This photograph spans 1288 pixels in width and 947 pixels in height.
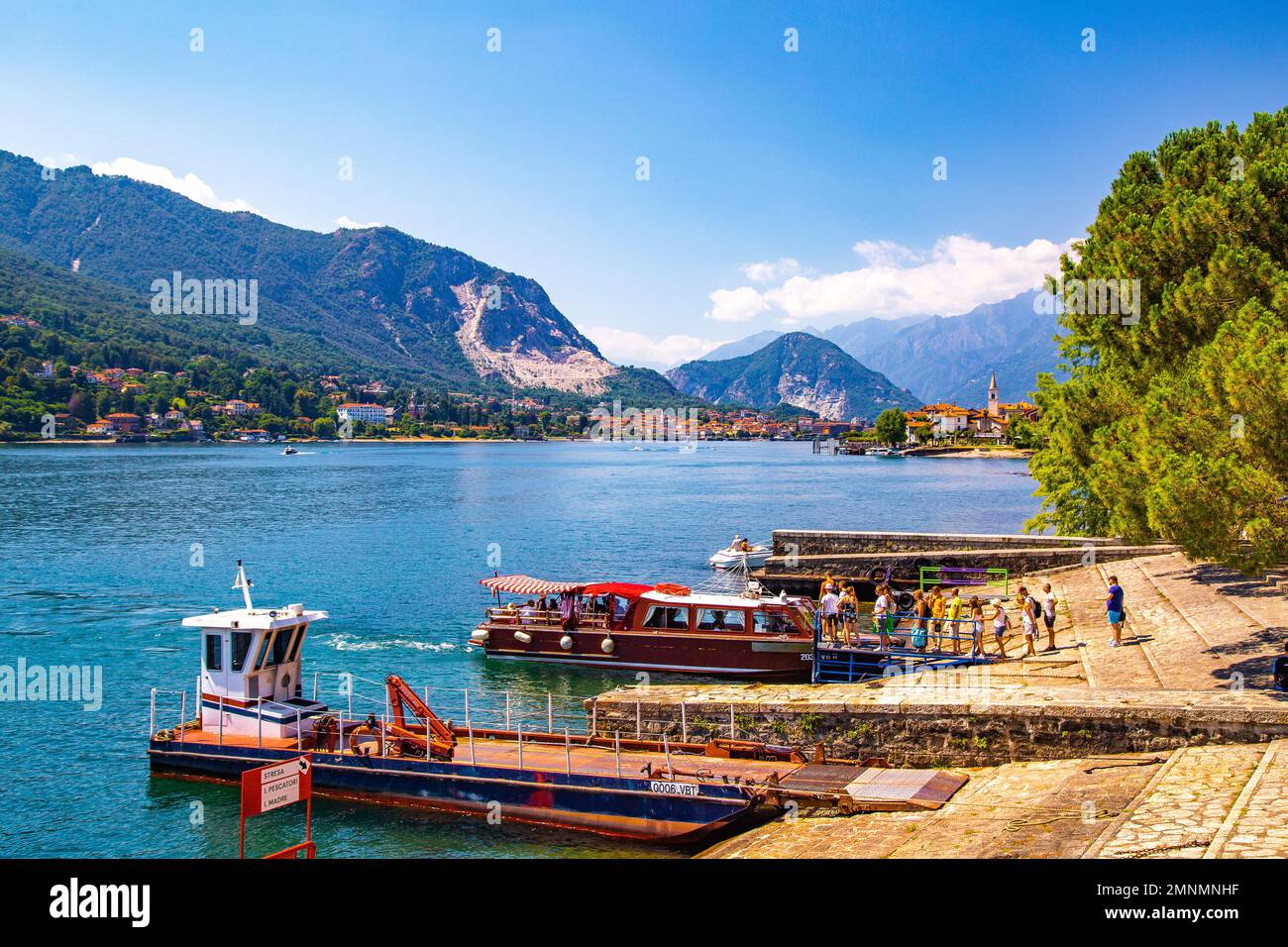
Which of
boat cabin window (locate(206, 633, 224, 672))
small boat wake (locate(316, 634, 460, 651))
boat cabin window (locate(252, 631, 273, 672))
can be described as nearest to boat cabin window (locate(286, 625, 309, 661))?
boat cabin window (locate(252, 631, 273, 672))

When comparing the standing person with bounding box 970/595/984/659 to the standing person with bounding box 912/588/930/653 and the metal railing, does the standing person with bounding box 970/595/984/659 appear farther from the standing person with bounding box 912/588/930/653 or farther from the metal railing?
the metal railing

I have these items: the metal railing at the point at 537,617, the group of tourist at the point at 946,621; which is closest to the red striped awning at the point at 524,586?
the metal railing at the point at 537,617

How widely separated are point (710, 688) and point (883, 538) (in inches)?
805

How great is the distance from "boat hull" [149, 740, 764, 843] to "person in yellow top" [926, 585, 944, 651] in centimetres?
1118

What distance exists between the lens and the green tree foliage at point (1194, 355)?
16.2m

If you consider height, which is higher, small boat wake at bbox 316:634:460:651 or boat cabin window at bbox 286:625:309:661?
boat cabin window at bbox 286:625:309:661

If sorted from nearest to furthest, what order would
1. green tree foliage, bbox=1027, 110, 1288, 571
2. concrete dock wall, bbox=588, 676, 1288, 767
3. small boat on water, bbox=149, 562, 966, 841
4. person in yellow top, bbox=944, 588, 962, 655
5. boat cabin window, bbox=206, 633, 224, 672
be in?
1. concrete dock wall, bbox=588, 676, 1288, 767
2. green tree foliage, bbox=1027, 110, 1288, 571
3. small boat on water, bbox=149, 562, 966, 841
4. boat cabin window, bbox=206, 633, 224, 672
5. person in yellow top, bbox=944, 588, 962, 655

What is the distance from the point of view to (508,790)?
727 inches

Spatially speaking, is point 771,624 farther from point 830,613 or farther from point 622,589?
point 622,589

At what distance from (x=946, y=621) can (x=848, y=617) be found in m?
3.48

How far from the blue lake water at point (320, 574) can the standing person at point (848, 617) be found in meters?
7.78

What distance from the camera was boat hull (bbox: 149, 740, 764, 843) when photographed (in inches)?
660

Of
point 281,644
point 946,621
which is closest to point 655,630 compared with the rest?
point 946,621
